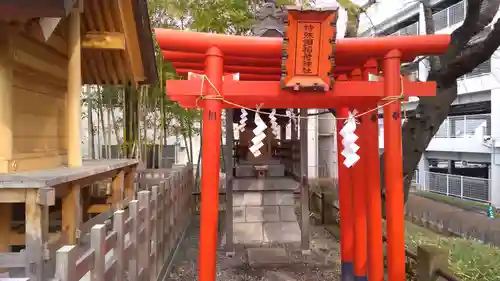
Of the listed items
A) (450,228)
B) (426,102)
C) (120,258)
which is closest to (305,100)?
(120,258)

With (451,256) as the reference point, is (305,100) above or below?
above

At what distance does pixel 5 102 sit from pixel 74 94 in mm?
1325

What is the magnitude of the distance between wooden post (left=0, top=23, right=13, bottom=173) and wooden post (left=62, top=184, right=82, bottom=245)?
81 cm

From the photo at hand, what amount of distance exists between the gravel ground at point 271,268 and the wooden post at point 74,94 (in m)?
2.54

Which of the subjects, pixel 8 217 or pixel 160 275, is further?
pixel 160 275

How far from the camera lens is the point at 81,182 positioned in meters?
5.38

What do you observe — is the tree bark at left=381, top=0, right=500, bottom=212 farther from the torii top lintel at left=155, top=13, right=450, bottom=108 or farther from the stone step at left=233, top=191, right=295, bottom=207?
the stone step at left=233, top=191, right=295, bottom=207

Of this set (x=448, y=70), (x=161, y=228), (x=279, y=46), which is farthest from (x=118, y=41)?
(x=448, y=70)

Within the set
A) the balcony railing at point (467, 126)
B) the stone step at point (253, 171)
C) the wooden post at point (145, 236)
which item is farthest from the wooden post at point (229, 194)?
the balcony railing at point (467, 126)

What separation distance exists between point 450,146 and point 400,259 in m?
18.6

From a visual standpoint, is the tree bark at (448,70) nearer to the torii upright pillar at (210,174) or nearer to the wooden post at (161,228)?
the torii upright pillar at (210,174)

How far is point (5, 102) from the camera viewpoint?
15.4 ft

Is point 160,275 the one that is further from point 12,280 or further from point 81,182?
point 12,280

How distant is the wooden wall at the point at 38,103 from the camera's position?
5.23 metres
